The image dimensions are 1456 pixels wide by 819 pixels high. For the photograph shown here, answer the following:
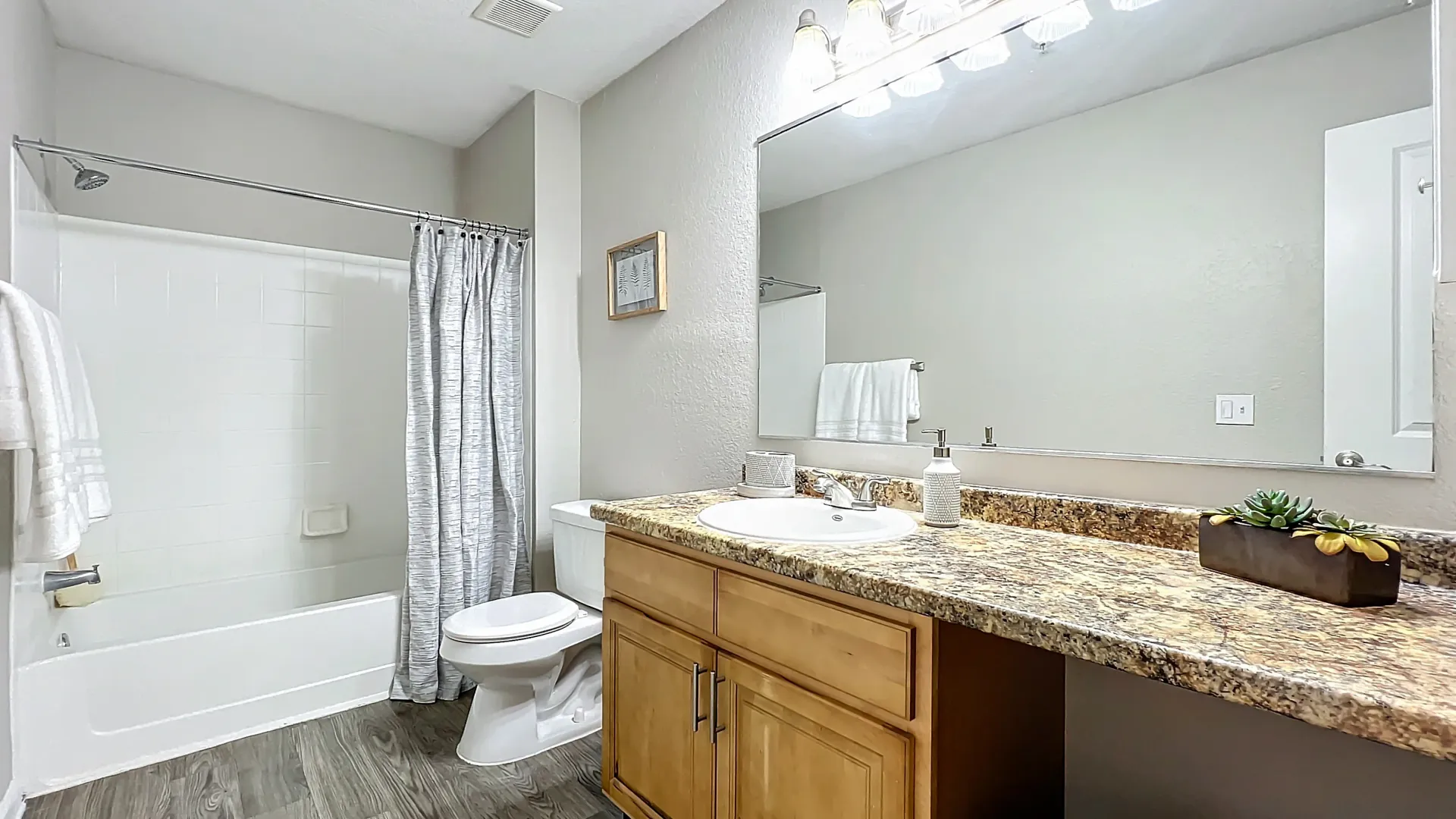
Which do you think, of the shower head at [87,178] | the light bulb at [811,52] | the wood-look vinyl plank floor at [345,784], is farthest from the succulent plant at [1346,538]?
the shower head at [87,178]

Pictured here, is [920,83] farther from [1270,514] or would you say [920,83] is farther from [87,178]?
[87,178]

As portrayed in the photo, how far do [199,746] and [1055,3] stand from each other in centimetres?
312

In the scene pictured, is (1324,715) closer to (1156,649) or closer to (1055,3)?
(1156,649)

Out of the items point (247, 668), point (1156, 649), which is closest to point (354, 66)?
point (247, 668)

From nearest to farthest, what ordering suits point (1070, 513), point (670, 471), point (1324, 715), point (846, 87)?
1. point (1324, 715)
2. point (1070, 513)
3. point (846, 87)
4. point (670, 471)

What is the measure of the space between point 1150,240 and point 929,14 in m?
0.72

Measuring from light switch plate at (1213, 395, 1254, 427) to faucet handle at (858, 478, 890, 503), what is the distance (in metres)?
0.68

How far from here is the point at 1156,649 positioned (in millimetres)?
737

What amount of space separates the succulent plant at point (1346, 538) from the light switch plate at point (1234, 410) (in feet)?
0.75

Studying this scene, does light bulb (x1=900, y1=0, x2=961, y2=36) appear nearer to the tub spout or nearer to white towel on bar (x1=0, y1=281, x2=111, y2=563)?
white towel on bar (x1=0, y1=281, x2=111, y2=563)

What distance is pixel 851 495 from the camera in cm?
162

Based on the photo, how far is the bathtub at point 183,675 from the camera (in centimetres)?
193

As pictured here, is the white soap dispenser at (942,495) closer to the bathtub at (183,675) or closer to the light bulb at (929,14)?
the light bulb at (929,14)

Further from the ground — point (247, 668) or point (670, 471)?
point (670, 471)
